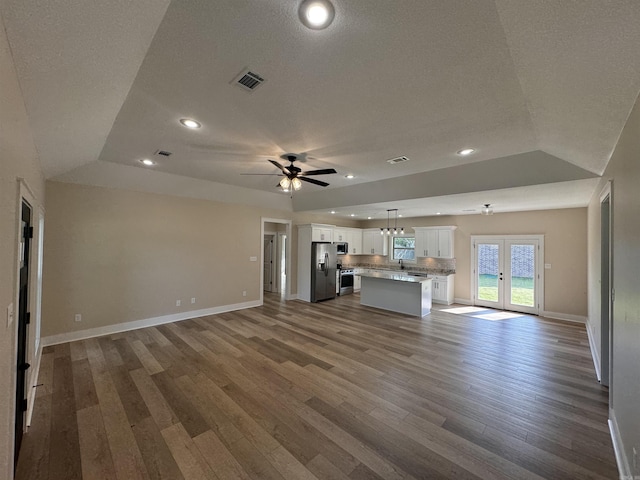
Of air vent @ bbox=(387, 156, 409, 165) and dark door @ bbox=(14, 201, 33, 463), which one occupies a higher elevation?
air vent @ bbox=(387, 156, 409, 165)

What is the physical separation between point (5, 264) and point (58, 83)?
3.95ft

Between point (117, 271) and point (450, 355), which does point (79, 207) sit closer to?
point (117, 271)

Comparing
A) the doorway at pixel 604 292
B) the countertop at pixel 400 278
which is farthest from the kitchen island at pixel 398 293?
the doorway at pixel 604 292

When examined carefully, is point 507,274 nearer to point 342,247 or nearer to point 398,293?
point 398,293

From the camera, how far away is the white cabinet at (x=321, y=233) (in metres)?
7.62

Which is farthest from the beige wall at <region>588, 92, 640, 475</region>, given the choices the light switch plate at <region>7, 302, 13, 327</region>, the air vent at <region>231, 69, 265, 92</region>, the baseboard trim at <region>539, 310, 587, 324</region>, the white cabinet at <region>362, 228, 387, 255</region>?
the white cabinet at <region>362, 228, 387, 255</region>

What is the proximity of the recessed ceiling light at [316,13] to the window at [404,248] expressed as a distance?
7736mm

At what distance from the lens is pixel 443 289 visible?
291 inches

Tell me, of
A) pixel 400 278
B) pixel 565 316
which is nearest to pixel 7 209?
pixel 400 278

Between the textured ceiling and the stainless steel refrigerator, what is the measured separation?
4614mm

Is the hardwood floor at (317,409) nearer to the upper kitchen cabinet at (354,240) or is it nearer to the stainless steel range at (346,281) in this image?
the stainless steel range at (346,281)

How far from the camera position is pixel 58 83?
5.60 feet

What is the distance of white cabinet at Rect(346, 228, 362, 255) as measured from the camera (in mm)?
9127

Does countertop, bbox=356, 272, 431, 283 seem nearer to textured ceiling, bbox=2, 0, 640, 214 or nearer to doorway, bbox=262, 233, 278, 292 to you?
textured ceiling, bbox=2, 0, 640, 214
